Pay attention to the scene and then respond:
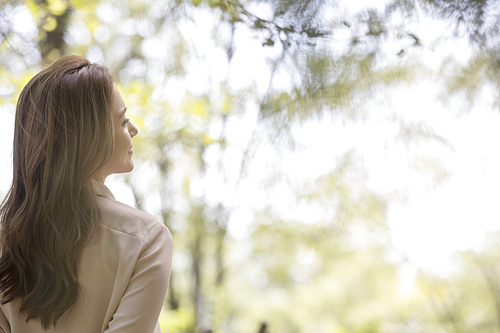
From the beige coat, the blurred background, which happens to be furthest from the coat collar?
the blurred background

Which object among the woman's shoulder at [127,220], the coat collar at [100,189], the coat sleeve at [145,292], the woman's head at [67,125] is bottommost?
the coat sleeve at [145,292]

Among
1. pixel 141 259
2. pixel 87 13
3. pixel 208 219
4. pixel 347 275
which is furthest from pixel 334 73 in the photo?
pixel 347 275

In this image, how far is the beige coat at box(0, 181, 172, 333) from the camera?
42 centimetres

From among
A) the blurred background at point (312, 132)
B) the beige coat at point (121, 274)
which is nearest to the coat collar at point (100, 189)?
the beige coat at point (121, 274)

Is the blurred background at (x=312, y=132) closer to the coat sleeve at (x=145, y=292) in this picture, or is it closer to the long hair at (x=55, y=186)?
the long hair at (x=55, y=186)

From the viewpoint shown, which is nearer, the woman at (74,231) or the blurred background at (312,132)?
the woman at (74,231)

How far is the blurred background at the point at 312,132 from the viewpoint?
823 mm

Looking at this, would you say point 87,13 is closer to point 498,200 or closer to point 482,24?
point 482,24

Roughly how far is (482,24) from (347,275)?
8.82 feet

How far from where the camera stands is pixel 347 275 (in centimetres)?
304

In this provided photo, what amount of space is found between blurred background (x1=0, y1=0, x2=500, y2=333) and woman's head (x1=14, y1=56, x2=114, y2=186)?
8.8 inches

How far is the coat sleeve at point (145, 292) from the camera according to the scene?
1.36 feet

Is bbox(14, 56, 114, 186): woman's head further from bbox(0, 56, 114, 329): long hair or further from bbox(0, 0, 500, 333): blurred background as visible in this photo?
bbox(0, 0, 500, 333): blurred background

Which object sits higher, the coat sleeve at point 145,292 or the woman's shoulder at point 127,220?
the woman's shoulder at point 127,220
